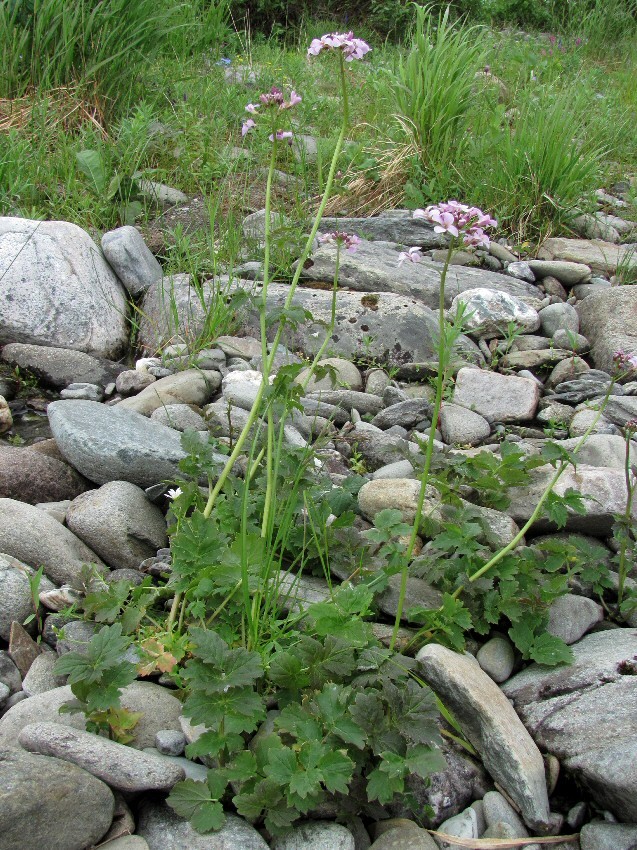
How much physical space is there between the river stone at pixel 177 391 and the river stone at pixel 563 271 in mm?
2196

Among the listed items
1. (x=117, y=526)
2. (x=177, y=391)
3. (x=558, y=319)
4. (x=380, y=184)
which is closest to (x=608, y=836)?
(x=117, y=526)

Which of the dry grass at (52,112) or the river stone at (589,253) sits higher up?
the dry grass at (52,112)

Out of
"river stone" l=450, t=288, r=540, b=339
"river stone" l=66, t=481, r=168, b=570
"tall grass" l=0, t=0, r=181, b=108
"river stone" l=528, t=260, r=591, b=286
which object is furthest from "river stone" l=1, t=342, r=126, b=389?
"river stone" l=528, t=260, r=591, b=286

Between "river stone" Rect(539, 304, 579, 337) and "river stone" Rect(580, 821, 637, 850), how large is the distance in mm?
2792

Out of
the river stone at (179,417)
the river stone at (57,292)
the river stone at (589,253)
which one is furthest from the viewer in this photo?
the river stone at (589,253)

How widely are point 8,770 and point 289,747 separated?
54 cm

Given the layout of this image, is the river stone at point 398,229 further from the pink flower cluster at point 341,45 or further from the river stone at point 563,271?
the pink flower cluster at point 341,45

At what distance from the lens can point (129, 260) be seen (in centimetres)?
395

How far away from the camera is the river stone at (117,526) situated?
2266 millimetres

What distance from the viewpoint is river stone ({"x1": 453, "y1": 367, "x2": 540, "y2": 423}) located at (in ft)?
10.7

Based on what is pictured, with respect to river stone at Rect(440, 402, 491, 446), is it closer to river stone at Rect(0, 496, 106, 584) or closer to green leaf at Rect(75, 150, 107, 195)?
river stone at Rect(0, 496, 106, 584)

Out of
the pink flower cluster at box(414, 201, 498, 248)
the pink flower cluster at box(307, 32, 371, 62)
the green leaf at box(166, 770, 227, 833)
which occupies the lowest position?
the green leaf at box(166, 770, 227, 833)

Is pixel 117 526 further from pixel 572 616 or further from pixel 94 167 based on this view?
pixel 94 167

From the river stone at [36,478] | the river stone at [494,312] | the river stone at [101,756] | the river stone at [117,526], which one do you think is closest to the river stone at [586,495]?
the river stone at [117,526]
